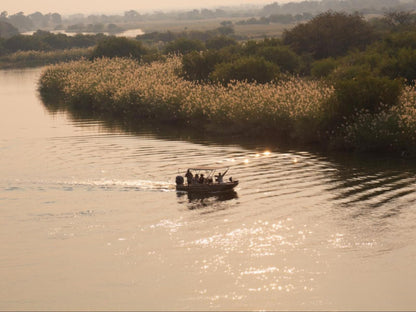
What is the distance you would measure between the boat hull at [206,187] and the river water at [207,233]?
0.47 m

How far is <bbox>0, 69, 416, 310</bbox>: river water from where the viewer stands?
2838cm

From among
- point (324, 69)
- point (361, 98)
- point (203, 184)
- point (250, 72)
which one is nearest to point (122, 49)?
point (250, 72)

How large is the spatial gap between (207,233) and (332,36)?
62.1 meters

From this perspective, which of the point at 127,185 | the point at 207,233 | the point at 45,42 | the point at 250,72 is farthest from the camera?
the point at 45,42

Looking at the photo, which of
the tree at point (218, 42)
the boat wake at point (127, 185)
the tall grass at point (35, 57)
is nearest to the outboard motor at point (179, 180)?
the boat wake at point (127, 185)

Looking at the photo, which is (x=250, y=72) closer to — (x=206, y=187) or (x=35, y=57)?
(x=206, y=187)

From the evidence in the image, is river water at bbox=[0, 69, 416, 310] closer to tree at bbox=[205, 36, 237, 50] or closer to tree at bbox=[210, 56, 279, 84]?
tree at bbox=[210, 56, 279, 84]

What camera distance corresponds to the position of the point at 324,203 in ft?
126

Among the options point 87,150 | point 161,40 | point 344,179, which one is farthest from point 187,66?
point 161,40

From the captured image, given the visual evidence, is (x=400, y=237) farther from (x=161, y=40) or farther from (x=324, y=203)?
(x=161, y=40)

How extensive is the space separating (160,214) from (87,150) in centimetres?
1830

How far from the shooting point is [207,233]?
34312mm

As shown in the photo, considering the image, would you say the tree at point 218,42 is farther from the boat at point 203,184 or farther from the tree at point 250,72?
the boat at point 203,184

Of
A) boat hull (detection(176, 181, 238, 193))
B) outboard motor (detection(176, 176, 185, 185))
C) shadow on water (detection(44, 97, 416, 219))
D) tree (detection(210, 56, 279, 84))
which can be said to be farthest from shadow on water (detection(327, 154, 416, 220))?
tree (detection(210, 56, 279, 84))
